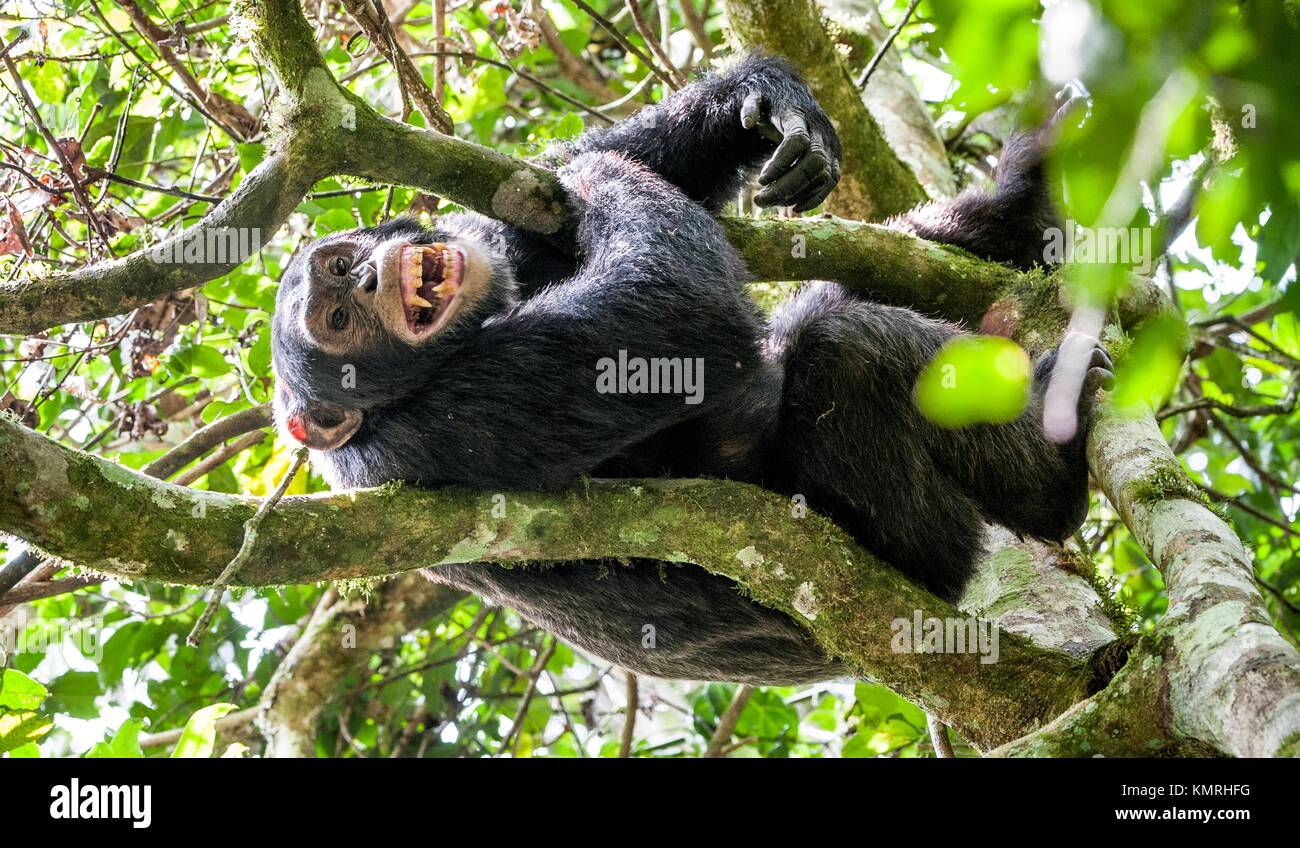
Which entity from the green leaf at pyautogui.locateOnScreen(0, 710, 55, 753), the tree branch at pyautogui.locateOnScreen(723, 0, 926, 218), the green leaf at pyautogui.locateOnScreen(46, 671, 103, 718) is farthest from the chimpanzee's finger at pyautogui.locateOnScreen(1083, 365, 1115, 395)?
the green leaf at pyautogui.locateOnScreen(46, 671, 103, 718)

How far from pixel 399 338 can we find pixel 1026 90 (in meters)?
3.54

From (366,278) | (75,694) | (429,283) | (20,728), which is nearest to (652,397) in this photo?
(429,283)

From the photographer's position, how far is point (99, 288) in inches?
147

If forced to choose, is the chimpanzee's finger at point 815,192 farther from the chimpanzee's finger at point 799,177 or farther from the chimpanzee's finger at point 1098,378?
the chimpanzee's finger at point 1098,378

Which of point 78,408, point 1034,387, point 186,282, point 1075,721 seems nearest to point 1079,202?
point 1075,721

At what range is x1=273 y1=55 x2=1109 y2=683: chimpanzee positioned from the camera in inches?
174

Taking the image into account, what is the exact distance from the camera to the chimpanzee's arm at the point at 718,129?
518 centimetres

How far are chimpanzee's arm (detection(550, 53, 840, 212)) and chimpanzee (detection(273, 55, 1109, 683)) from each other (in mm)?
37

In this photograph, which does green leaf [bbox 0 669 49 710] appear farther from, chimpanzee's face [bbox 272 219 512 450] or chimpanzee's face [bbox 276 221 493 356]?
chimpanzee's face [bbox 276 221 493 356]

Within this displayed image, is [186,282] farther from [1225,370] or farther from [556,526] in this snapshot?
[1225,370]

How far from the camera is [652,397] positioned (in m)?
4.38

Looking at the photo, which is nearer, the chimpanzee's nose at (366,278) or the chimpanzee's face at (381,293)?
the chimpanzee's face at (381,293)

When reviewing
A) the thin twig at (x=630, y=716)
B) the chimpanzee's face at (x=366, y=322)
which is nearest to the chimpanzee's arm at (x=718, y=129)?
the chimpanzee's face at (x=366, y=322)

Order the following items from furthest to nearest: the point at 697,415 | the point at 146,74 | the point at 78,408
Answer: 1. the point at 78,408
2. the point at 146,74
3. the point at 697,415
